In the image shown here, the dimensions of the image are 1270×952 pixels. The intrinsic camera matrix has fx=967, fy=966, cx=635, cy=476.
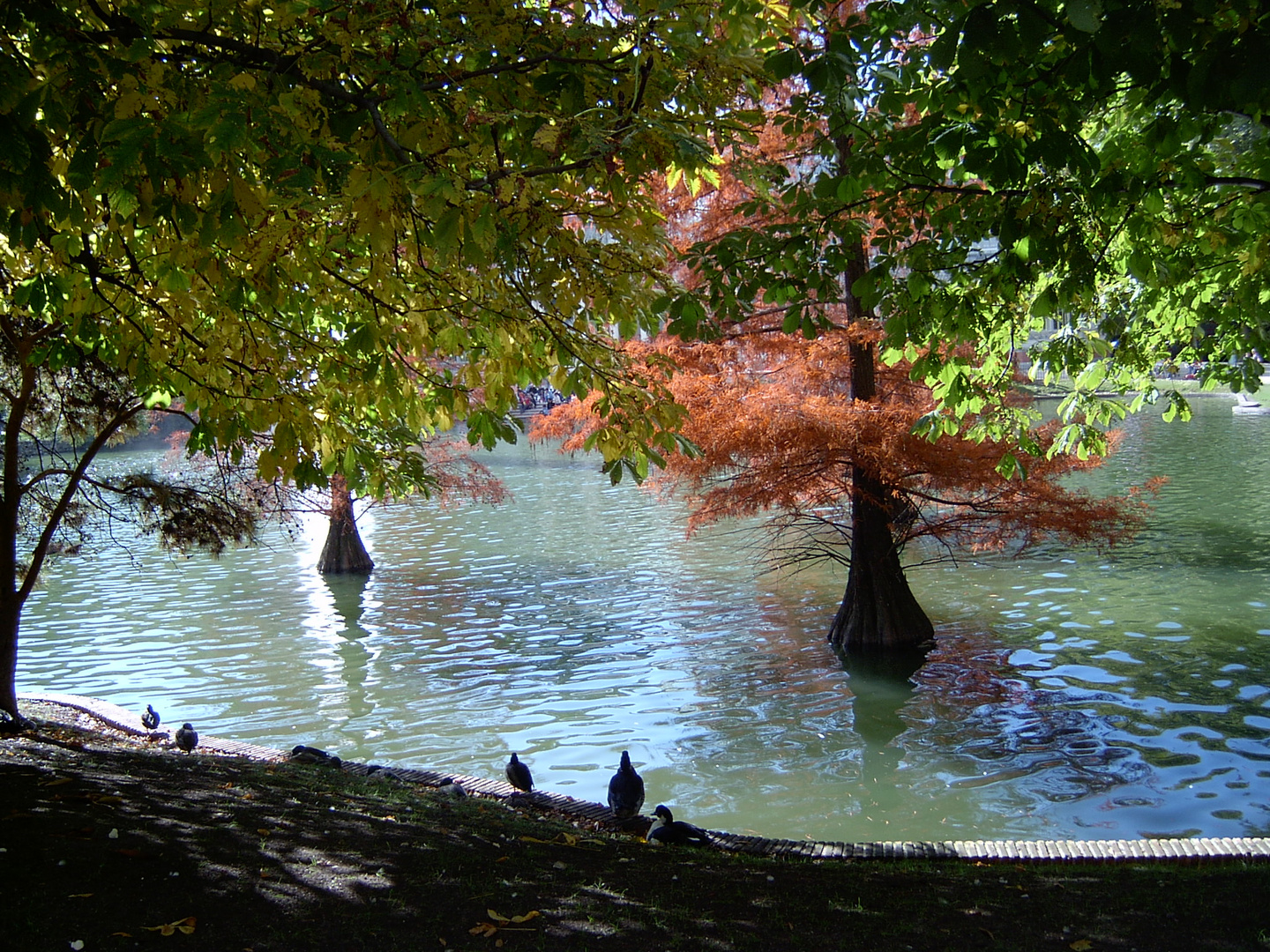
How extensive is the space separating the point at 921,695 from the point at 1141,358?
4.75m

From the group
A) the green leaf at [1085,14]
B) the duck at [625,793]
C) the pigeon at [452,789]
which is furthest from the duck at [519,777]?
the green leaf at [1085,14]

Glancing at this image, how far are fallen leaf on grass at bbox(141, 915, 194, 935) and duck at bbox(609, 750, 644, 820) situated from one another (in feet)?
13.2

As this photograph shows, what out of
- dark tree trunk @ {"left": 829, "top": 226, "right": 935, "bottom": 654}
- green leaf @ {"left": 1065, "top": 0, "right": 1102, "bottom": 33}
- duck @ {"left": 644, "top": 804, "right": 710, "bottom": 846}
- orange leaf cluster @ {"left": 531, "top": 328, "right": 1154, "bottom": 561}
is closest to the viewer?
green leaf @ {"left": 1065, "top": 0, "right": 1102, "bottom": 33}

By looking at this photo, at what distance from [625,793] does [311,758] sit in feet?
9.89

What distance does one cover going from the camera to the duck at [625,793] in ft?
24.3

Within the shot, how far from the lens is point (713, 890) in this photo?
15.6ft

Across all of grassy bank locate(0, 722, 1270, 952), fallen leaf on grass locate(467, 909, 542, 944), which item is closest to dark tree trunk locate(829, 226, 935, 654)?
grassy bank locate(0, 722, 1270, 952)

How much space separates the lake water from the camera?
8.90m

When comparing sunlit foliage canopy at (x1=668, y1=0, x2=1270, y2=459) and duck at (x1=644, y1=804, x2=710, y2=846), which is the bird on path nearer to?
duck at (x1=644, y1=804, x2=710, y2=846)

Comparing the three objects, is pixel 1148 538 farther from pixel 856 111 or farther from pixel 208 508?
pixel 208 508

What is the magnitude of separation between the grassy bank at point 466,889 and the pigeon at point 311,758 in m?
2.42

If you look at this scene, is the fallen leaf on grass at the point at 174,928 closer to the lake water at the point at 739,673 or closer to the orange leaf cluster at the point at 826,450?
the lake water at the point at 739,673

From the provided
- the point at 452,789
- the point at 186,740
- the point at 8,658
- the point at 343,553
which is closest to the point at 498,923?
the point at 452,789

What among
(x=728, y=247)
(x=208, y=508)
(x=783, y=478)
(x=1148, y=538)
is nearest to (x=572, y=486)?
(x=1148, y=538)
